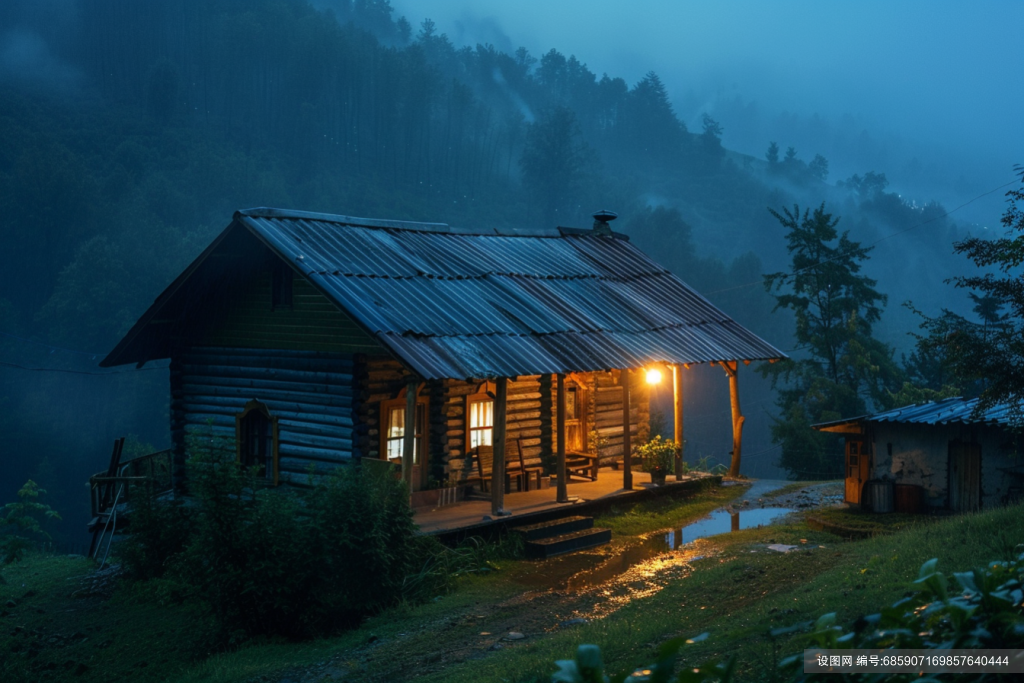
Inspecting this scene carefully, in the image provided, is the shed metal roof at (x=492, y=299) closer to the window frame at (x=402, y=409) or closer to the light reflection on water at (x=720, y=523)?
the window frame at (x=402, y=409)

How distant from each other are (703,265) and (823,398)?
5912 cm

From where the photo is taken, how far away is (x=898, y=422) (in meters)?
16.7

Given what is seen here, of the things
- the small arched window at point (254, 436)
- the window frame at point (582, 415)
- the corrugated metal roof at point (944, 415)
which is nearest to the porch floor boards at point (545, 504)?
the window frame at point (582, 415)

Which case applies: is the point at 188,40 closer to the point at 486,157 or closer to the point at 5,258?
the point at 486,157

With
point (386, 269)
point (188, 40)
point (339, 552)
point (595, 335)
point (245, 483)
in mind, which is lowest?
point (339, 552)

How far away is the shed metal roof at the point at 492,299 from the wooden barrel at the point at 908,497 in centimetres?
460

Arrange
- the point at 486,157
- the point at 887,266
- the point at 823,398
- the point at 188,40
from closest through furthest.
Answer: the point at 823,398 < the point at 188,40 < the point at 486,157 < the point at 887,266

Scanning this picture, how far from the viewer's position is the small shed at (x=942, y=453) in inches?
623

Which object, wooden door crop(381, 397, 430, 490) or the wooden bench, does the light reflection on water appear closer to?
the wooden bench

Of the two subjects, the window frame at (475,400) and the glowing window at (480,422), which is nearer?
the window frame at (475,400)

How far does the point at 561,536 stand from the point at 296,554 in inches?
219

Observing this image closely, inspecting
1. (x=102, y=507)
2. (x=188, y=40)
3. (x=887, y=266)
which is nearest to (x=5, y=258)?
(x=188, y=40)

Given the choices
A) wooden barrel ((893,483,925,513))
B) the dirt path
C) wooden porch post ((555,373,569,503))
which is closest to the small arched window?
wooden porch post ((555,373,569,503))

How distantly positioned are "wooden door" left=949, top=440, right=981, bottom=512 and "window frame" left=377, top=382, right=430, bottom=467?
9986 mm
